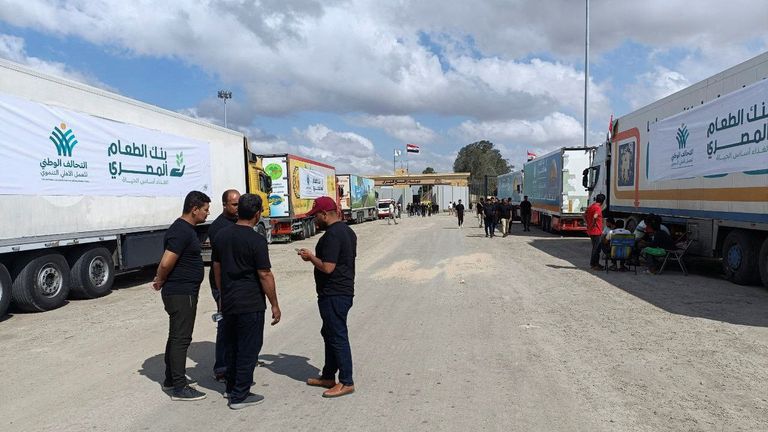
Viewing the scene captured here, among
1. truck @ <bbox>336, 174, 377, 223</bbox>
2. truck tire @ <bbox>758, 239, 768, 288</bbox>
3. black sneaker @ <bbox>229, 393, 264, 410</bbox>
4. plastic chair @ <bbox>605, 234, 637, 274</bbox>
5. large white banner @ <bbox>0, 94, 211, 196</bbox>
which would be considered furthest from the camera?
truck @ <bbox>336, 174, 377, 223</bbox>

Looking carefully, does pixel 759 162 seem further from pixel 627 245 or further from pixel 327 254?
pixel 327 254

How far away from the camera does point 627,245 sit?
39.0 ft

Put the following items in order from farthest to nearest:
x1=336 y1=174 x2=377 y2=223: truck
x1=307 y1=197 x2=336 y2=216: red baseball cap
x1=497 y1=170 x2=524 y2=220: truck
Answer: x1=336 y1=174 x2=377 y2=223: truck, x1=497 y1=170 x2=524 y2=220: truck, x1=307 y1=197 x2=336 y2=216: red baseball cap

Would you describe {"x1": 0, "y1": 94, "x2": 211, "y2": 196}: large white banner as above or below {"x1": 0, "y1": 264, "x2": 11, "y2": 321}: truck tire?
above

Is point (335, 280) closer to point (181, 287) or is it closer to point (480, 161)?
point (181, 287)

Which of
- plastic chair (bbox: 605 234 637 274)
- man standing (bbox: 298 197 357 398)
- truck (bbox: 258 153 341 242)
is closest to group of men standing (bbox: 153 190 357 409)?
man standing (bbox: 298 197 357 398)

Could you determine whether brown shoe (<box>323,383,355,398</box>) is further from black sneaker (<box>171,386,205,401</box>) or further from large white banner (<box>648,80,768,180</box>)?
large white banner (<box>648,80,768,180</box>)

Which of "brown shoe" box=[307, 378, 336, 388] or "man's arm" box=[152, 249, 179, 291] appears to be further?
"brown shoe" box=[307, 378, 336, 388]

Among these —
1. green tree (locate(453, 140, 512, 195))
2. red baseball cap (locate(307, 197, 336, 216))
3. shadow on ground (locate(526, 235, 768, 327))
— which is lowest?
shadow on ground (locate(526, 235, 768, 327))

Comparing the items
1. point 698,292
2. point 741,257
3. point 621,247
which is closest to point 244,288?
point 698,292

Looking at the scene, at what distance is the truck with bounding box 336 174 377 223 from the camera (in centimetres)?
3828

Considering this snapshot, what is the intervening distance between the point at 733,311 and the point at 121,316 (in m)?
9.29

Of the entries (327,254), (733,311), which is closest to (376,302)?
(327,254)

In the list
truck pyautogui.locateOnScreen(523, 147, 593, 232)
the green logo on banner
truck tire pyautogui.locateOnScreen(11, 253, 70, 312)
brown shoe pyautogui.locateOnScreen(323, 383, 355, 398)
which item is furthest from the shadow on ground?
the green logo on banner
